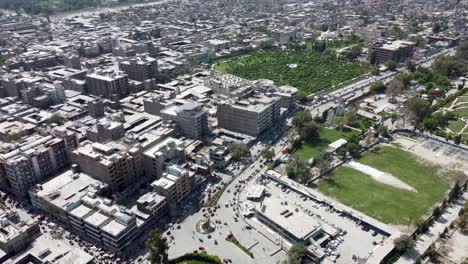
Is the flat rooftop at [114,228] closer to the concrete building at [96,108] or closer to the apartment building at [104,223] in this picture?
the apartment building at [104,223]

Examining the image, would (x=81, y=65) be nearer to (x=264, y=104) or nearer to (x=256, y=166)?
(x=264, y=104)

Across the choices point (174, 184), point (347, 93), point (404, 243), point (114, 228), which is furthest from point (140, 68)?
point (404, 243)

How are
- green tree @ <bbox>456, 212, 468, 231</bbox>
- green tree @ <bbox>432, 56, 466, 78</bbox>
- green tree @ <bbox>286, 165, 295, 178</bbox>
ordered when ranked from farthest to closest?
green tree @ <bbox>432, 56, 466, 78</bbox>
green tree @ <bbox>286, 165, 295, 178</bbox>
green tree @ <bbox>456, 212, 468, 231</bbox>

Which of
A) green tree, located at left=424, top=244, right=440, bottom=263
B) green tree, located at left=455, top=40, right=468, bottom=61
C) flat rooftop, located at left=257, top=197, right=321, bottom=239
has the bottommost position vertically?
green tree, located at left=424, top=244, right=440, bottom=263

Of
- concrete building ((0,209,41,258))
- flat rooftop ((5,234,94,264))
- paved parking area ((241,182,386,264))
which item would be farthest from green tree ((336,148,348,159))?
Answer: concrete building ((0,209,41,258))

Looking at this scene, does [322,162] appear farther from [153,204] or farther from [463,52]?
[463,52]

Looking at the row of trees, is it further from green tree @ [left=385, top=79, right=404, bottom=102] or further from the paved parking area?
the paved parking area

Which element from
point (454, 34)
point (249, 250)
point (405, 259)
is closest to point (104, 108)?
point (249, 250)
